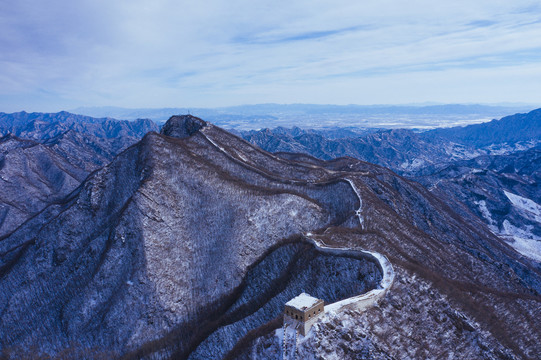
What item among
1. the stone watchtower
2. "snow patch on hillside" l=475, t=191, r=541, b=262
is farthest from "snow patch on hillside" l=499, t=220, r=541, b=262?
the stone watchtower

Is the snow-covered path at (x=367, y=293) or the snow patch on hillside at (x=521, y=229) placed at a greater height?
the snow-covered path at (x=367, y=293)

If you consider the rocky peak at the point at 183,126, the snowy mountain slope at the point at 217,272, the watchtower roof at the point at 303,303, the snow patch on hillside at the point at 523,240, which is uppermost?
the rocky peak at the point at 183,126

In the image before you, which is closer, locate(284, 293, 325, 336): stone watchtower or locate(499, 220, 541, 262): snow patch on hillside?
locate(284, 293, 325, 336): stone watchtower

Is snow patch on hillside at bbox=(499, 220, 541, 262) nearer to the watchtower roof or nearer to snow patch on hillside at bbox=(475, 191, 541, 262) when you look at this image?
snow patch on hillside at bbox=(475, 191, 541, 262)

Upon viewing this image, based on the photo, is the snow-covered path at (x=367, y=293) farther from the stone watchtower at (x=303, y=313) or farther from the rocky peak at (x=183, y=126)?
the rocky peak at (x=183, y=126)

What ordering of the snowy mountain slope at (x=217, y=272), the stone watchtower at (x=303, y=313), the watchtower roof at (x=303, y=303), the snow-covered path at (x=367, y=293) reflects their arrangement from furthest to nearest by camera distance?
1. the snowy mountain slope at (x=217, y=272)
2. the snow-covered path at (x=367, y=293)
3. the watchtower roof at (x=303, y=303)
4. the stone watchtower at (x=303, y=313)

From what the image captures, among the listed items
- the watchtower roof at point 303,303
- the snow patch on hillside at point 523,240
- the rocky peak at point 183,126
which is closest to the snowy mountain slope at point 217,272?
the watchtower roof at point 303,303
